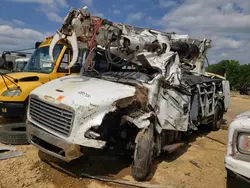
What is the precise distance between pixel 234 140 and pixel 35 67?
20.6 ft

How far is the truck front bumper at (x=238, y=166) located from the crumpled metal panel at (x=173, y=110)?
5.98 ft

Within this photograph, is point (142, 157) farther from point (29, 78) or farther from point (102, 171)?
point (29, 78)

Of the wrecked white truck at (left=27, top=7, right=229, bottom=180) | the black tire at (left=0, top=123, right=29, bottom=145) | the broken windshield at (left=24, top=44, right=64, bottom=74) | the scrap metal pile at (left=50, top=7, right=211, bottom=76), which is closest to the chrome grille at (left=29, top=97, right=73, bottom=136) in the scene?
the wrecked white truck at (left=27, top=7, right=229, bottom=180)

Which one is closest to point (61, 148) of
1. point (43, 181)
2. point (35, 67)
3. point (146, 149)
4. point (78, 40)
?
point (43, 181)

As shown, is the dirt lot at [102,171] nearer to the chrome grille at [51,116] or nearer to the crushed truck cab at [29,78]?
the chrome grille at [51,116]

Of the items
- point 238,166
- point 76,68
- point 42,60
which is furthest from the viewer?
point 42,60

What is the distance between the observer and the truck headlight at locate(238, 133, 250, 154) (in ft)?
9.24

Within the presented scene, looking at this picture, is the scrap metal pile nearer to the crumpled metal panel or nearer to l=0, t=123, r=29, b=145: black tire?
the crumpled metal panel

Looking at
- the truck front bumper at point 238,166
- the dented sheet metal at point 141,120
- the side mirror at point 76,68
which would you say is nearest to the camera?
the truck front bumper at point 238,166

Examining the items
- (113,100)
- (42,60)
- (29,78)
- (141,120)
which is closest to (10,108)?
(29,78)

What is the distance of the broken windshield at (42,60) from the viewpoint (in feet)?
23.4

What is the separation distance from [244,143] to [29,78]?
5.73m

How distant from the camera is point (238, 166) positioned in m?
2.76

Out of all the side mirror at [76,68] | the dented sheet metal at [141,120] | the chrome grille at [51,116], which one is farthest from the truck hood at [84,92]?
the side mirror at [76,68]
